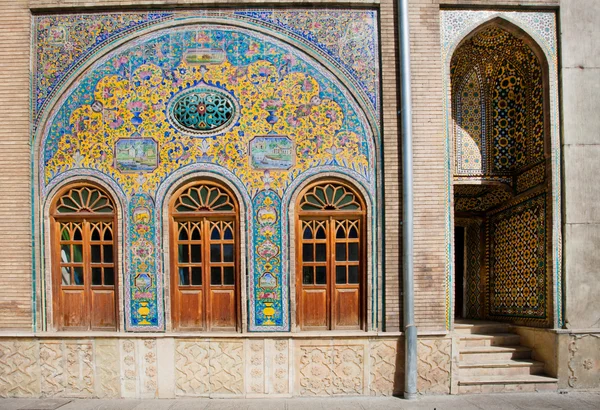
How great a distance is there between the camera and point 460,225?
8086mm

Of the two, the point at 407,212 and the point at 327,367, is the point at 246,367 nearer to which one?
the point at 327,367

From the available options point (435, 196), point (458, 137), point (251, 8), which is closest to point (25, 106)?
point (251, 8)

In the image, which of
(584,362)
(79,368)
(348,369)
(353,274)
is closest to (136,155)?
(79,368)

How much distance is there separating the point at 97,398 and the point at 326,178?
13.3ft

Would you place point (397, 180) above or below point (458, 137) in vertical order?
below

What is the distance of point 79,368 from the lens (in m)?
5.87

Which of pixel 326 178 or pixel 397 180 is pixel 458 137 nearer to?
pixel 397 180

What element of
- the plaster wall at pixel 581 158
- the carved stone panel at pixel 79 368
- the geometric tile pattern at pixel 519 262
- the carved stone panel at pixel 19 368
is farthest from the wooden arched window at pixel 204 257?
the plaster wall at pixel 581 158

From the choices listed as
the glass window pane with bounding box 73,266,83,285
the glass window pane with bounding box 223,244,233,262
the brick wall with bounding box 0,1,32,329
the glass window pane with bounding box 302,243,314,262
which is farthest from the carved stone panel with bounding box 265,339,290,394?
the brick wall with bounding box 0,1,32,329

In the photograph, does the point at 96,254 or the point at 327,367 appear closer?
the point at 327,367

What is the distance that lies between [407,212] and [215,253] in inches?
99.0

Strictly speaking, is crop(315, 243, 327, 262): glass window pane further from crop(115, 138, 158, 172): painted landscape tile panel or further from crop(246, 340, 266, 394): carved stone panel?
crop(115, 138, 158, 172): painted landscape tile panel

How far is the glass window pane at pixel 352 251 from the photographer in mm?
6000

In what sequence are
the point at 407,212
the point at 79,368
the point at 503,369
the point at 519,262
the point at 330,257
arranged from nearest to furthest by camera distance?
1. the point at 407,212
2. the point at 79,368
3. the point at 330,257
4. the point at 503,369
5. the point at 519,262
